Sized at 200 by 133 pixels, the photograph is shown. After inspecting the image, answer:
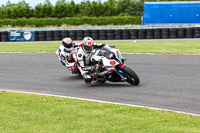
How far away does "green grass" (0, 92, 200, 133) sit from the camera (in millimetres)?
5918

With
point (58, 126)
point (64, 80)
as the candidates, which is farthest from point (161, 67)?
point (58, 126)

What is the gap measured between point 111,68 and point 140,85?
99 centimetres

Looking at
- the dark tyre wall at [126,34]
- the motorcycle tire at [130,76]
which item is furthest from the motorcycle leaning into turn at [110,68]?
the dark tyre wall at [126,34]

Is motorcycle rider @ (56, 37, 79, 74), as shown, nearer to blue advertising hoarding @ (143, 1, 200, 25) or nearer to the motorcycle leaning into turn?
the motorcycle leaning into turn

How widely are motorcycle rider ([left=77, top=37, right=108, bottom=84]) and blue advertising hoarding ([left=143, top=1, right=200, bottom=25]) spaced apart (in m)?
27.0

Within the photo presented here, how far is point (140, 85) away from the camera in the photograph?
1024 centimetres

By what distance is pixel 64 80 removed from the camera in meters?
11.9

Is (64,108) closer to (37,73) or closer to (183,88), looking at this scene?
(183,88)

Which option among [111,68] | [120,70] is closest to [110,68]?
[111,68]

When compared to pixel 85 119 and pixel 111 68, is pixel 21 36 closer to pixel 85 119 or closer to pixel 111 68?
pixel 111 68

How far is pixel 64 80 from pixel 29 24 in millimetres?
42103

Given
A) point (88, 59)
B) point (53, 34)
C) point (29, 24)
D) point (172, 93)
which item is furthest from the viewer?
point (29, 24)

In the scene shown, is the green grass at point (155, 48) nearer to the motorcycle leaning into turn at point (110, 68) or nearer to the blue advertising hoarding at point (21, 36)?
the blue advertising hoarding at point (21, 36)

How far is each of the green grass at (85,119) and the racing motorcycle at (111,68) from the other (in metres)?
2.10
